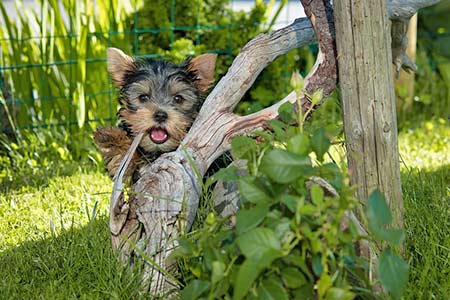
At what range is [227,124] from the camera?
3926mm

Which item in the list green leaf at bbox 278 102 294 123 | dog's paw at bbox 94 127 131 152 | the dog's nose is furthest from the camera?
dog's paw at bbox 94 127 131 152

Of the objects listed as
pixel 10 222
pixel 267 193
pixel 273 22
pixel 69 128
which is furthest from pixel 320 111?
pixel 267 193

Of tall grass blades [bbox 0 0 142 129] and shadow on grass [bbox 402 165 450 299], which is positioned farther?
tall grass blades [bbox 0 0 142 129]

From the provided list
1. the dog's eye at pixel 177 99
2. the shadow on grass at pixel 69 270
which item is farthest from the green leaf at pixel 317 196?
the dog's eye at pixel 177 99

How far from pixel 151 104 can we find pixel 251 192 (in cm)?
166

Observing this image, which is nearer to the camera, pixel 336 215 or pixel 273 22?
pixel 336 215

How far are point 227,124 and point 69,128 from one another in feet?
9.41

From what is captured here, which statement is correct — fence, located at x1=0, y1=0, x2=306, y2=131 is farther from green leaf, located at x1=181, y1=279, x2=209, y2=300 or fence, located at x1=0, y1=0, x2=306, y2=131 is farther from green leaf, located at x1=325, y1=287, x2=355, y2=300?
green leaf, located at x1=325, y1=287, x2=355, y2=300

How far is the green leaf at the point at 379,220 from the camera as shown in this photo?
2.78m

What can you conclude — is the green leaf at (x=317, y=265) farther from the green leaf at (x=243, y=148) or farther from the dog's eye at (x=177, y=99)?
the dog's eye at (x=177, y=99)

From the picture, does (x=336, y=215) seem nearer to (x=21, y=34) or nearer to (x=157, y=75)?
(x=157, y=75)

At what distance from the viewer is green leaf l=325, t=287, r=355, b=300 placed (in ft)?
9.40

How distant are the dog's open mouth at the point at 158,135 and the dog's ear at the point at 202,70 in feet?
1.33

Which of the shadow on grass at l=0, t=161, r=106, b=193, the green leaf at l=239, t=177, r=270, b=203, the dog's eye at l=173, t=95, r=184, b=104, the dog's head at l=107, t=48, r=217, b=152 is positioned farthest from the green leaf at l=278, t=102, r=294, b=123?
the shadow on grass at l=0, t=161, r=106, b=193
